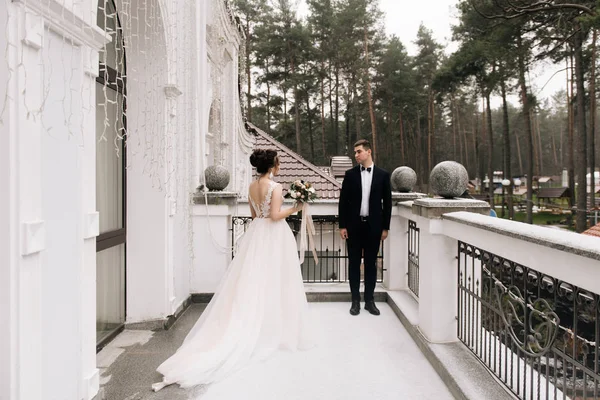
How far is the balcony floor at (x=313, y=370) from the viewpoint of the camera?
3408 mm

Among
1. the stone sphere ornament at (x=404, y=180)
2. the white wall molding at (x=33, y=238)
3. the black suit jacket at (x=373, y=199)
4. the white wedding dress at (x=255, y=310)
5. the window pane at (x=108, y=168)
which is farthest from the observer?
the stone sphere ornament at (x=404, y=180)

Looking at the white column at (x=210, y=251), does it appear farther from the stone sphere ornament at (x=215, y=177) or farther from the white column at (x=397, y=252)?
the white column at (x=397, y=252)

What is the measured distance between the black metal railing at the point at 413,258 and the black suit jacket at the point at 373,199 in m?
0.49

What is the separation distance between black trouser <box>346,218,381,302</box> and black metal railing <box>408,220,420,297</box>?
578 millimetres

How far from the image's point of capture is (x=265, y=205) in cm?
474

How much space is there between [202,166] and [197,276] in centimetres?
156

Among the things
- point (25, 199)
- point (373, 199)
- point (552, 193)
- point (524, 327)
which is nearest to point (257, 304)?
point (373, 199)

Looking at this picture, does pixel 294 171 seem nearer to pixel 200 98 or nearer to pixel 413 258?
pixel 200 98

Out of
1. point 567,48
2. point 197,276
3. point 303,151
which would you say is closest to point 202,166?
point 197,276

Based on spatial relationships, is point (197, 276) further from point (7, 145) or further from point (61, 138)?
point (7, 145)

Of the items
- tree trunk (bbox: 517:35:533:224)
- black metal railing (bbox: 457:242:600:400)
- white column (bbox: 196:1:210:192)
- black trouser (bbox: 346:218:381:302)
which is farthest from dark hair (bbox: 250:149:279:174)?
tree trunk (bbox: 517:35:533:224)

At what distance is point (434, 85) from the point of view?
27609mm

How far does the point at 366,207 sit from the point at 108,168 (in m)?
2.93

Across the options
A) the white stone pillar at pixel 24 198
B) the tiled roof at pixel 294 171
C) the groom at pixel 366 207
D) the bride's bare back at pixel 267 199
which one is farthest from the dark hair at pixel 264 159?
the tiled roof at pixel 294 171
